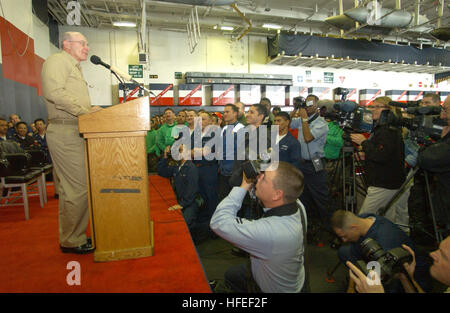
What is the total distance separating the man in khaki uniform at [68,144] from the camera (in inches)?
71.2

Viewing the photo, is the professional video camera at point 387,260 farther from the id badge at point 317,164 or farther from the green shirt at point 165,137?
the green shirt at point 165,137

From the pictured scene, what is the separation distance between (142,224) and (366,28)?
289 inches

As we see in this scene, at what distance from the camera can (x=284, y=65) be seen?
10.3 meters

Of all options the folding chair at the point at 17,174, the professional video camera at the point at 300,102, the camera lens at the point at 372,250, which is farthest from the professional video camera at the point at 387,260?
the folding chair at the point at 17,174

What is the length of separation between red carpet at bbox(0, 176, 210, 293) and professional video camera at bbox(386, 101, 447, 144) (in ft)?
6.75

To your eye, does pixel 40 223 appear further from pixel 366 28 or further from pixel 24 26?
pixel 366 28

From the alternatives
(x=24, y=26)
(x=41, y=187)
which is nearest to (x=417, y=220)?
(x=41, y=187)

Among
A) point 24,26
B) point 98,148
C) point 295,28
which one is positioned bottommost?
point 98,148

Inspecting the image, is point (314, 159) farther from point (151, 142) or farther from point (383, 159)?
point (151, 142)

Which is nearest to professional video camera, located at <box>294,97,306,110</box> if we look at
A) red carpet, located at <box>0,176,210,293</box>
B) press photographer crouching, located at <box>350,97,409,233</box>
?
press photographer crouching, located at <box>350,97,409,233</box>

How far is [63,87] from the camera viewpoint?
1.81 meters

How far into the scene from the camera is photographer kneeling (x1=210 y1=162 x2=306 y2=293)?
50.6 inches

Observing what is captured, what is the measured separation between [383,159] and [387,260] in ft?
5.16

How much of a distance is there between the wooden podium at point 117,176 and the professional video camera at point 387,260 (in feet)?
4.34
